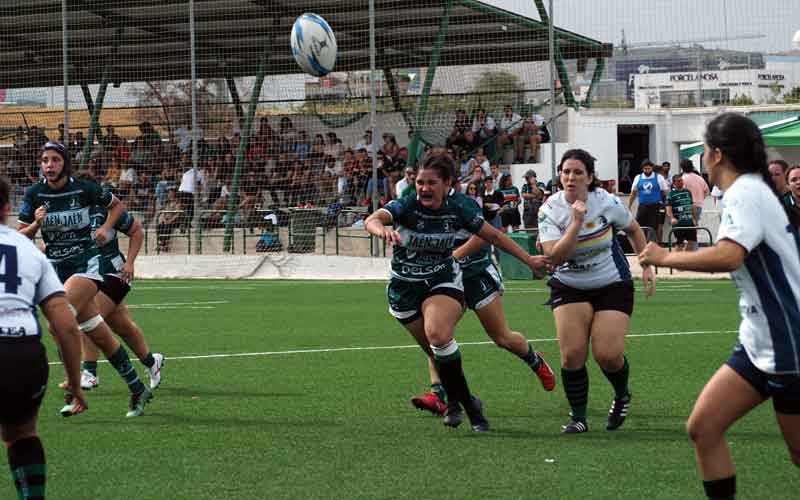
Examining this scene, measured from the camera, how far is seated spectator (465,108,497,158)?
27.8 meters

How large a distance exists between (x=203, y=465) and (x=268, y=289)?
16643 mm

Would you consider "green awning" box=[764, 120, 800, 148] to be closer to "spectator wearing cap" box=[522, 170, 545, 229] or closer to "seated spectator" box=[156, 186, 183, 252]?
"spectator wearing cap" box=[522, 170, 545, 229]

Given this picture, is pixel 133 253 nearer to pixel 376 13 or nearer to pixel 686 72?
pixel 376 13

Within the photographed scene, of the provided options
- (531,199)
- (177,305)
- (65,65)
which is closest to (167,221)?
(65,65)

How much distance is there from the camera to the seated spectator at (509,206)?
25.3m

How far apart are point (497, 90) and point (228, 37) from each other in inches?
275

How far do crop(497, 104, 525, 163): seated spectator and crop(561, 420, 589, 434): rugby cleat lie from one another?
19.9 m

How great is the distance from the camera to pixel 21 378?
5.36 m

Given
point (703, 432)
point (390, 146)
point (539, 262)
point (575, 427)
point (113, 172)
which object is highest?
point (390, 146)

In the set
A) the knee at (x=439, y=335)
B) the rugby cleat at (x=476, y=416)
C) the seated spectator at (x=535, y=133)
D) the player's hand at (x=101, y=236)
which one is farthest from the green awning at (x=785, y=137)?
the knee at (x=439, y=335)

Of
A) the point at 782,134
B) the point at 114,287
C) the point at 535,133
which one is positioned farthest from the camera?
the point at 535,133

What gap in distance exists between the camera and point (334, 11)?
2861 centimetres

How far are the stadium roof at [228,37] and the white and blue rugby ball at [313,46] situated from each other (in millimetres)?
2444

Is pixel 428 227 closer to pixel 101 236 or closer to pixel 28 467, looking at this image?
pixel 101 236
